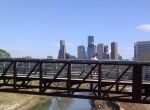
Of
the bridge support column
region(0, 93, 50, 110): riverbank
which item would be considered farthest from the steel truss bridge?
region(0, 93, 50, 110): riverbank

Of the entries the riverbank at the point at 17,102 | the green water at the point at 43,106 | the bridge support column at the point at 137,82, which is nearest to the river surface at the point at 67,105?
the green water at the point at 43,106

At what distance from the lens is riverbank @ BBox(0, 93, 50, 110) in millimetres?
92137

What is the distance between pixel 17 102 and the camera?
100000 millimetres

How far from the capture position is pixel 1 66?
4316 cm

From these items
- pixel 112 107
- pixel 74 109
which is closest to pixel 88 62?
pixel 112 107

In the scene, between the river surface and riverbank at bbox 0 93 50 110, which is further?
the river surface

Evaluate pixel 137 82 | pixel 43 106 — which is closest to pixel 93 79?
pixel 137 82

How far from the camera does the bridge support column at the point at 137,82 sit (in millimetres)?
30188

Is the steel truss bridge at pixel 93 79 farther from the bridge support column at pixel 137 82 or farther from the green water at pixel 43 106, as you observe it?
the green water at pixel 43 106

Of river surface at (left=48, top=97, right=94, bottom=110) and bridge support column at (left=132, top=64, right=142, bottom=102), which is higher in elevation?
bridge support column at (left=132, top=64, right=142, bottom=102)

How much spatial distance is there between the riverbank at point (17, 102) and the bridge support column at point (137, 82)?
191 feet

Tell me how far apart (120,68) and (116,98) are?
3633 mm

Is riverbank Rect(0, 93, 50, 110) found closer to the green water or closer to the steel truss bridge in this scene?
the green water

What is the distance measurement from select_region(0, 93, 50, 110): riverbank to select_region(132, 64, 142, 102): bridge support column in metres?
58.1
